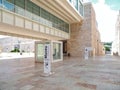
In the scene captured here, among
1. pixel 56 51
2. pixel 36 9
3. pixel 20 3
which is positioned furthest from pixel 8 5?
pixel 56 51

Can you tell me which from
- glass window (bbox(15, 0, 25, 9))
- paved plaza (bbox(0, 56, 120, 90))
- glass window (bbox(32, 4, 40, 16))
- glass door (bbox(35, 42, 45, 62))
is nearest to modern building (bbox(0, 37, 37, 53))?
glass window (bbox(32, 4, 40, 16))

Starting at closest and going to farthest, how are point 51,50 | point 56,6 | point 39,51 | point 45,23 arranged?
point 51,50 → point 39,51 → point 45,23 → point 56,6

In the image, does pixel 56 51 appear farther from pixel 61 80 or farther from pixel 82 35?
pixel 82 35

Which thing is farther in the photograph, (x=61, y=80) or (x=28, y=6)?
(x=28, y=6)

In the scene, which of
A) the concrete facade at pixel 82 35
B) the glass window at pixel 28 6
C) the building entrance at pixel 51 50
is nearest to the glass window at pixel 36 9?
the glass window at pixel 28 6

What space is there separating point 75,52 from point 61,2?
1504 cm

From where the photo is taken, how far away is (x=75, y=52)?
31484mm

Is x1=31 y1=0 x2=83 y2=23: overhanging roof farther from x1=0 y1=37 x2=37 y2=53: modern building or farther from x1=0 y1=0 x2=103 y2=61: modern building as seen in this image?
x1=0 y1=37 x2=37 y2=53: modern building

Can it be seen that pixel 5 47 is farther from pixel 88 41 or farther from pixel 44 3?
pixel 44 3

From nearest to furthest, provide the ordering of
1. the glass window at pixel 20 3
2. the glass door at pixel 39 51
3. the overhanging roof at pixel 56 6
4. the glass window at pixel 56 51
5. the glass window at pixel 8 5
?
the glass window at pixel 8 5 < the glass window at pixel 20 3 < the glass door at pixel 39 51 < the glass window at pixel 56 51 < the overhanging roof at pixel 56 6

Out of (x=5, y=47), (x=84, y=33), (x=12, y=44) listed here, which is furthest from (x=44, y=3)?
(x=5, y=47)

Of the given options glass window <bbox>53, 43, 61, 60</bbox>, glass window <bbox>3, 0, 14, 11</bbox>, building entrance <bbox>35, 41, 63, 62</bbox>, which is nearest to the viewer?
glass window <bbox>3, 0, 14, 11</bbox>

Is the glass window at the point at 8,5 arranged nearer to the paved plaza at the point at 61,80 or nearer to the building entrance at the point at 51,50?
the building entrance at the point at 51,50

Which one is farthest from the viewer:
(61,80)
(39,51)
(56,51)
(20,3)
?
(56,51)
